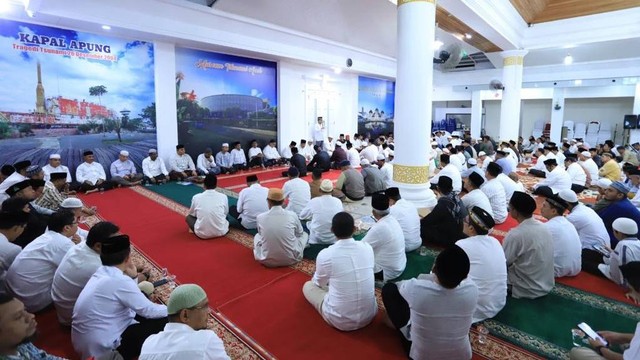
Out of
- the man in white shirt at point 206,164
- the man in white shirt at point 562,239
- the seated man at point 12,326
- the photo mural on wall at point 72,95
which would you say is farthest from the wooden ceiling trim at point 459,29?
the seated man at point 12,326

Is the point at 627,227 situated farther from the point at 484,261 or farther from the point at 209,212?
the point at 209,212

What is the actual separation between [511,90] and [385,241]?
9060 mm

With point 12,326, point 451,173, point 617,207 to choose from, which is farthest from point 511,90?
point 12,326

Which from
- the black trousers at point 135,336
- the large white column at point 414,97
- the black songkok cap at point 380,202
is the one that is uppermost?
the large white column at point 414,97

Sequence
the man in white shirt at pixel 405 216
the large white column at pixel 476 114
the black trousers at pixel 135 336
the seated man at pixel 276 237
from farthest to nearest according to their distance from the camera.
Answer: the large white column at pixel 476 114, the man in white shirt at pixel 405 216, the seated man at pixel 276 237, the black trousers at pixel 135 336

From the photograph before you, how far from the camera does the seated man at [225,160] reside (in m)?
8.43

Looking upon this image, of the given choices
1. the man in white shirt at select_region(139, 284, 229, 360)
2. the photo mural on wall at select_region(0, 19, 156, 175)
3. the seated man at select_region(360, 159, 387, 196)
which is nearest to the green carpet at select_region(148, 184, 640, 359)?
the man in white shirt at select_region(139, 284, 229, 360)

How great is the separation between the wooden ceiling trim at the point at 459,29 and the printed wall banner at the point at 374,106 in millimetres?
4262

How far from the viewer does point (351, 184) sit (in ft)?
19.0

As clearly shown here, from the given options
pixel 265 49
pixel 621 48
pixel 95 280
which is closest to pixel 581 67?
pixel 621 48

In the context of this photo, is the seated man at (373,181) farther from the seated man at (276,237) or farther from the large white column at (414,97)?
the seated man at (276,237)

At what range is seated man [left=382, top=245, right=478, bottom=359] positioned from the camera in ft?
5.87

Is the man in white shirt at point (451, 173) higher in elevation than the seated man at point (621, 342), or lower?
higher

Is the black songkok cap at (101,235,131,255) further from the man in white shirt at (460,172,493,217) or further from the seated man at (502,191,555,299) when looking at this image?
the man in white shirt at (460,172,493,217)
